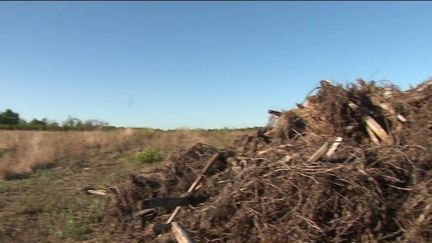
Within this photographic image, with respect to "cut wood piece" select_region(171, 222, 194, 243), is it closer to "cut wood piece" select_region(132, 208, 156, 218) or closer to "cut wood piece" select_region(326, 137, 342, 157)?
"cut wood piece" select_region(132, 208, 156, 218)

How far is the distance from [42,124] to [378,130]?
46.2m

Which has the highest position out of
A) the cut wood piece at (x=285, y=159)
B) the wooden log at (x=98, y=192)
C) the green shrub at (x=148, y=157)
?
the cut wood piece at (x=285, y=159)

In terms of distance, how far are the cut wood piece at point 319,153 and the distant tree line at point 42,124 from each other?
28240 mm

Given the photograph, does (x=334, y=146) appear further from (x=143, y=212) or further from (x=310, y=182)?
(x=143, y=212)

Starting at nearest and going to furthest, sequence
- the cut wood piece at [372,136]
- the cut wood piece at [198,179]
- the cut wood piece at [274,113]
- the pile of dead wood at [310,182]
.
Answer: the pile of dead wood at [310,182] < the cut wood piece at [198,179] < the cut wood piece at [372,136] < the cut wood piece at [274,113]

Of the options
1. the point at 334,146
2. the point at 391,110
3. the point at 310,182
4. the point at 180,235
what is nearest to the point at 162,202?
the point at 180,235

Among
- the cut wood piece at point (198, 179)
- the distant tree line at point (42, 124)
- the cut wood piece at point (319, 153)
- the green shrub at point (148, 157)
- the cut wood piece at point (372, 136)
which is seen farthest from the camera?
the distant tree line at point (42, 124)

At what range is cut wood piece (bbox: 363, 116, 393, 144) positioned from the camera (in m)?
7.97

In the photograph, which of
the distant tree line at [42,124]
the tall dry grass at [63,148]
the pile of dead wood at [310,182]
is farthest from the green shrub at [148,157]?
the distant tree line at [42,124]

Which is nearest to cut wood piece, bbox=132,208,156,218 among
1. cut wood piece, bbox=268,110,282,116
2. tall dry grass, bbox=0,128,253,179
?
cut wood piece, bbox=268,110,282,116

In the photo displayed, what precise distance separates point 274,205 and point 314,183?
0.60 meters

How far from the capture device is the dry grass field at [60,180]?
307 inches

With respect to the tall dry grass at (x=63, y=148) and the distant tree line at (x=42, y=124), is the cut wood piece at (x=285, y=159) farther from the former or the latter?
the distant tree line at (x=42, y=124)

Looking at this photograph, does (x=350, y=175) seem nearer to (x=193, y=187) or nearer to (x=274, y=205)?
(x=274, y=205)
